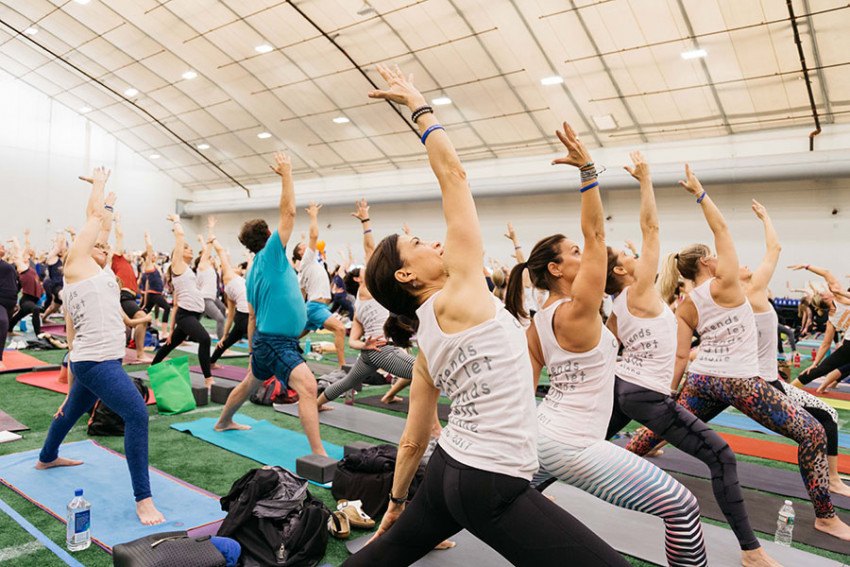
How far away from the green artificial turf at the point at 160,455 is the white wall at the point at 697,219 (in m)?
8.66

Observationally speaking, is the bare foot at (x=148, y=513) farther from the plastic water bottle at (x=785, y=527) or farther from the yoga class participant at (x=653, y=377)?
the plastic water bottle at (x=785, y=527)

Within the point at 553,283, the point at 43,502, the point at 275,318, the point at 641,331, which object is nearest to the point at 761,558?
the point at 641,331

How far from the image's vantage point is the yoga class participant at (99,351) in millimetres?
3451

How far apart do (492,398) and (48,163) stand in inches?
1098

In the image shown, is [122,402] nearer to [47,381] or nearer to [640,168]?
[640,168]

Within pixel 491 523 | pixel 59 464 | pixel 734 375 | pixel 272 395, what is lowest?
pixel 59 464

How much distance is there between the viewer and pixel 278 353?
4441 millimetres

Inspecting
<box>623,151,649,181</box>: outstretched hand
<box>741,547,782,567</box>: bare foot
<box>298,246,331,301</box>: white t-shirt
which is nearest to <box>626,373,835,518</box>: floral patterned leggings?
<box>741,547,782,567</box>: bare foot

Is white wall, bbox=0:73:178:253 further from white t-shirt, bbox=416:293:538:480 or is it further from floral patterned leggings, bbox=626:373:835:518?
white t-shirt, bbox=416:293:538:480

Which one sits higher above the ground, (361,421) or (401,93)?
(401,93)

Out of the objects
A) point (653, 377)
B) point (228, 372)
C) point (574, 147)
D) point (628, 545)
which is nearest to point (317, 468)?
point (628, 545)

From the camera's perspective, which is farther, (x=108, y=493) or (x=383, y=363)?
(x=383, y=363)

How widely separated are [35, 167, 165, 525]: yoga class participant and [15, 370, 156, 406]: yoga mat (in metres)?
3.00

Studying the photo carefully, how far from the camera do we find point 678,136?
51.2ft
